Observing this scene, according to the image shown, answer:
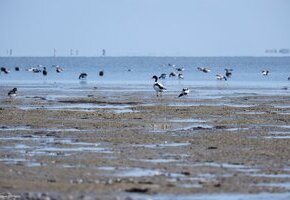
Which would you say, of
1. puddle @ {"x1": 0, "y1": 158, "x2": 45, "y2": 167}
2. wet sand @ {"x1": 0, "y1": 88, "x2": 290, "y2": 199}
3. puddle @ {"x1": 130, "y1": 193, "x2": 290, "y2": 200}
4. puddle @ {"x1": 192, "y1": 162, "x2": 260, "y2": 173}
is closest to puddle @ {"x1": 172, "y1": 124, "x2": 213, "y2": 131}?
wet sand @ {"x1": 0, "y1": 88, "x2": 290, "y2": 199}

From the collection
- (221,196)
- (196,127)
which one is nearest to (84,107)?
(196,127)

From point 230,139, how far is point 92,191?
814 cm

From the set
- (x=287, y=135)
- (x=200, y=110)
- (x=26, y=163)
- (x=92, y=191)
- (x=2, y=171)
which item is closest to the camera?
(x=92, y=191)

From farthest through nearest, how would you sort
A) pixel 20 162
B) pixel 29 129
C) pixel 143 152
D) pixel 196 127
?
pixel 196 127, pixel 29 129, pixel 143 152, pixel 20 162

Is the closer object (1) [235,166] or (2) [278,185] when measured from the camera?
(2) [278,185]

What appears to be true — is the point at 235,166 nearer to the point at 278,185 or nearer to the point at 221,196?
the point at 278,185

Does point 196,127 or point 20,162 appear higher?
point 196,127

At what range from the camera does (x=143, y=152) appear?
61.6ft

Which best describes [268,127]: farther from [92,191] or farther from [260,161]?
[92,191]

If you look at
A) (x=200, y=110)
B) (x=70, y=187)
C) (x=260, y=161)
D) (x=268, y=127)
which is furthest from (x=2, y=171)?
(x=200, y=110)

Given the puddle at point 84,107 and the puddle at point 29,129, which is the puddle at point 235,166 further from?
the puddle at point 84,107

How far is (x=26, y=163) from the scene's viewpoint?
55.6ft

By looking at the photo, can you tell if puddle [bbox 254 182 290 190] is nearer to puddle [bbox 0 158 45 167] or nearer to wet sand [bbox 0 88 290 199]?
wet sand [bbox 0 88 290 199]

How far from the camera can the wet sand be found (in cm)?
1431
